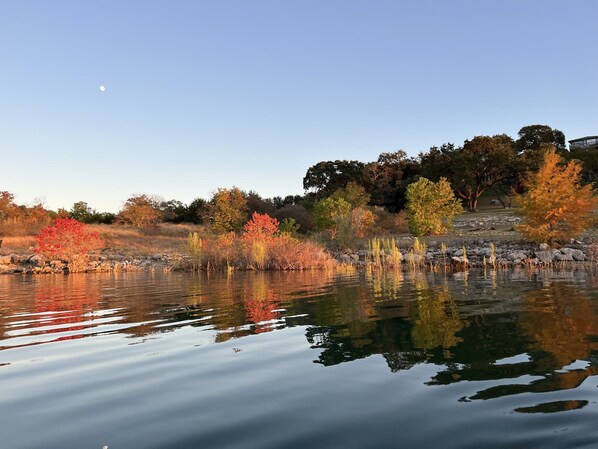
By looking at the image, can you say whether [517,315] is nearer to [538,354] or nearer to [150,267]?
[538,354]

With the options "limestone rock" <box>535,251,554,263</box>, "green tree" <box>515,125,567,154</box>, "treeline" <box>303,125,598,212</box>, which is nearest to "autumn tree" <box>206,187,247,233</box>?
"treeline" <box>303,125,598,212</box>

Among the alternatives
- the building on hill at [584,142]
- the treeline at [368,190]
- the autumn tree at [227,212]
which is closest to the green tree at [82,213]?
the treeline at [368,190]

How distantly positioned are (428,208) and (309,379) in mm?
33692

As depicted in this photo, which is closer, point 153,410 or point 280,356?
point 153,410

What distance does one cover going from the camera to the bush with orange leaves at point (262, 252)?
2528 cm

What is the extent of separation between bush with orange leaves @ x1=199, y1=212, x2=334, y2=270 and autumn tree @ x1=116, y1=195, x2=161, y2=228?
33.2 meters

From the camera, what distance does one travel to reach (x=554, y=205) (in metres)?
26.2

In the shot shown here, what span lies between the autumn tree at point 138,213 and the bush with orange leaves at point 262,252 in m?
33.2

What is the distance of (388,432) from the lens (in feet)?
9.84

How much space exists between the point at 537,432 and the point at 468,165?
181 feet

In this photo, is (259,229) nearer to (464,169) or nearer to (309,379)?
(309,379)

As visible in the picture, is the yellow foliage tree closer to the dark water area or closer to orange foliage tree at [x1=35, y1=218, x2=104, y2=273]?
the dark water area

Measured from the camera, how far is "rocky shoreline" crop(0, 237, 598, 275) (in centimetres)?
2289

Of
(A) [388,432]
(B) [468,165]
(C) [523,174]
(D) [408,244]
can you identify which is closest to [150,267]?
(D) [408,244]
